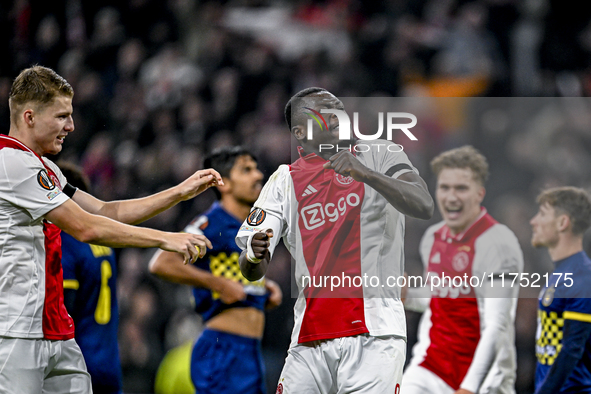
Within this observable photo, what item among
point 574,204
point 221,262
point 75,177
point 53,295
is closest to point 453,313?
point 574,204

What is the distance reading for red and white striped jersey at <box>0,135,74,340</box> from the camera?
3363 millimetres

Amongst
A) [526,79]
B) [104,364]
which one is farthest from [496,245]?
[526,79]

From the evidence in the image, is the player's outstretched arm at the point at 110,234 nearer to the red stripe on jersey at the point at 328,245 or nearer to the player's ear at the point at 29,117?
the player's ear at the point at 29,117

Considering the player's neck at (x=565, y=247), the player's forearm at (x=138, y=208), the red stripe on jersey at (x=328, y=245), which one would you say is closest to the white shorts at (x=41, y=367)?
the player's forearm at (x=138, y=208)

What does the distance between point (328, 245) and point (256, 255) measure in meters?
0.40

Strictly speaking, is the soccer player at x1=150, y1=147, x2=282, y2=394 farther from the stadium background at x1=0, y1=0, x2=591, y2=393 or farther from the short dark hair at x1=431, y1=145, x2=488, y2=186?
the short dark hair at x1=431, y1=145, x2=488, y2=186

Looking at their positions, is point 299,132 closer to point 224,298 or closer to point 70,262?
point 224,298

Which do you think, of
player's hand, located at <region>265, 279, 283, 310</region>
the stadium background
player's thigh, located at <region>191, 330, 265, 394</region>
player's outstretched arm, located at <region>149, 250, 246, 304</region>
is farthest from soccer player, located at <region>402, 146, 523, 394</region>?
player's outstretched arm, located at <region>149, 250, 246, 304</region>

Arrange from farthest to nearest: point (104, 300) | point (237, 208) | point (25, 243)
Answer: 1. point (237, 208)
2. point (104, 300)
3. point (25, 243)

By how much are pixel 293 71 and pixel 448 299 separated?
218 inches

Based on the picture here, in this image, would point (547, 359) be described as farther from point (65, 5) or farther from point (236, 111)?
point (65, 5)

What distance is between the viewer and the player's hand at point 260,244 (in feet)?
11.4

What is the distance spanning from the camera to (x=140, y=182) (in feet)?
27.6

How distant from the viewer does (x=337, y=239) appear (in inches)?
143
